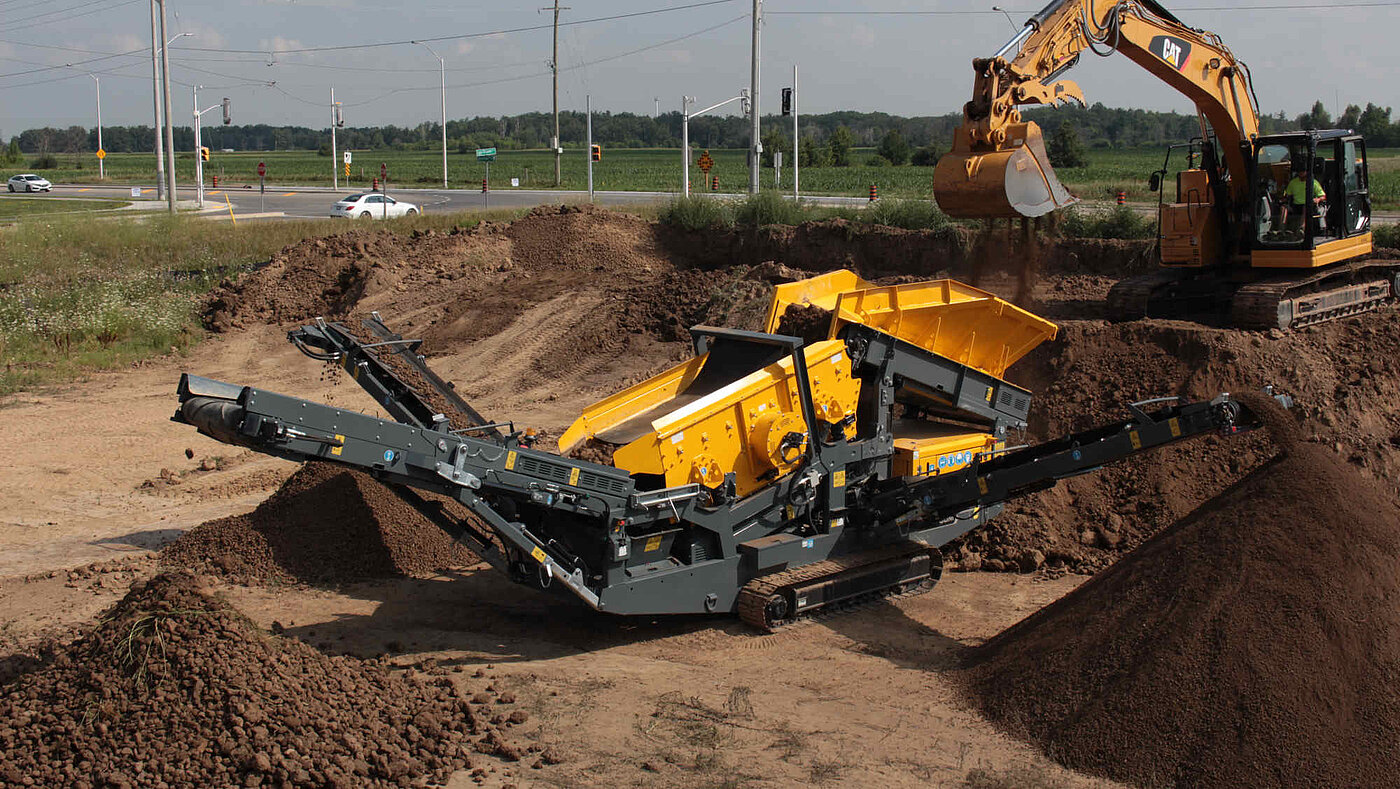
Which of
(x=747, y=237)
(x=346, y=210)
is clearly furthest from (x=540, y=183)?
(x=747, y=237)

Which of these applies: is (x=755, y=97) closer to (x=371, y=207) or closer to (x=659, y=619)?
(x=371, y=207)

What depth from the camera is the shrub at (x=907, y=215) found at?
71.6ft

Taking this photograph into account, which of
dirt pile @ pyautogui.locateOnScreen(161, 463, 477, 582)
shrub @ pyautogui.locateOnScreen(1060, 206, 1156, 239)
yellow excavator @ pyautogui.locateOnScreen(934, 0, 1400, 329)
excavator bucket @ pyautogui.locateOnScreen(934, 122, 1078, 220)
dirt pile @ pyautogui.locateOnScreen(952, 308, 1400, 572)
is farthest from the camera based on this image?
shrub @ pyautogui.locateOnScreen(1060, 206, 1156, 239)

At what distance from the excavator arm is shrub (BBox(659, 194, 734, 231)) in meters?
11.6

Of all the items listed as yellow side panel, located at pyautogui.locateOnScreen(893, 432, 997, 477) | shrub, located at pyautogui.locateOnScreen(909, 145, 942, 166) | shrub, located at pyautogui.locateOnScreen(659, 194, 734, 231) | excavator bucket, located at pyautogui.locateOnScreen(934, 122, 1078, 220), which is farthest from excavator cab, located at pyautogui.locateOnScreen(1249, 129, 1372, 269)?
shrub, located at pyautogui.locateOnScreen(909, 145, 942, 166)

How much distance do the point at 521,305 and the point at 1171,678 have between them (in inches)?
640

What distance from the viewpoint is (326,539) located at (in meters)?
9.98

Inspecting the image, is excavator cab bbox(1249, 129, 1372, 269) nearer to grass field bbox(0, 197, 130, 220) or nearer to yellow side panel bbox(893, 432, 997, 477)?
yellow side panel bbox(893, 432, 997, 477)

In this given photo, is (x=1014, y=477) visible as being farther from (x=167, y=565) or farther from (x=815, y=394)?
(x=167, y=565)

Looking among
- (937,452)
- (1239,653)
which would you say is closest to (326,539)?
(937,452)

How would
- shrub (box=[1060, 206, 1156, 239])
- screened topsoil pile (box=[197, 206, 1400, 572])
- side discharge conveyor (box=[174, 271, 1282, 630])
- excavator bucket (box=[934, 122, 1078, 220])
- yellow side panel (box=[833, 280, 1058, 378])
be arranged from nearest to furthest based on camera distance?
side discharge conveyor (box=[174, 271, 1282, 630]) → yellow side panel (box=[833, 280, 1058, 378]) → screened topsoil pile (box=[197, 206, 1400, 572]) → excavator bucket (box=[934, 122, 1078, 220]) → shrub (box=[1060, 206, 1156, 239])

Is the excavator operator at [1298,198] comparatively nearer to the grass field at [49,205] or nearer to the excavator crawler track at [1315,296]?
the excavator crawler track at [1315,296]

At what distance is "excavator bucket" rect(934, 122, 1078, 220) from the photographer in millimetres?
10719

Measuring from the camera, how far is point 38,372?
1856 centimetres
